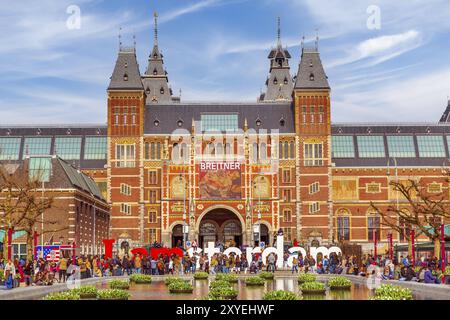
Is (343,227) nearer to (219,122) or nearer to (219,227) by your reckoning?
(219,227)

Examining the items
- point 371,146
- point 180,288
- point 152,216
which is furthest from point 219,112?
point 180,288

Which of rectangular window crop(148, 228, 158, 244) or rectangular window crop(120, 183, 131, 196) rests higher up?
rectangular window crop(120, 183, 131, 196)

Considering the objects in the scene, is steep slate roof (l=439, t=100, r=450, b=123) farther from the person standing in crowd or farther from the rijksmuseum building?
the person standing in crowd

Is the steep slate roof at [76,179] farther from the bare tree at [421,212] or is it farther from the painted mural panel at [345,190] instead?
the painted mural panel at [345,190]

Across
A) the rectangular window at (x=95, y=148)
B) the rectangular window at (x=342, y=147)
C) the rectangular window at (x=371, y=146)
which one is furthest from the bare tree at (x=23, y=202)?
the rectangular window at (x=371, y=146)

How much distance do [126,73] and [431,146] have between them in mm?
39464

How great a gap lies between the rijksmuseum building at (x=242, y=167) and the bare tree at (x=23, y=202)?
67.3ft

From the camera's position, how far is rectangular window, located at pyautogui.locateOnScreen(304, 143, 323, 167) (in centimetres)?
9750

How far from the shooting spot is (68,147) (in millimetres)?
104562

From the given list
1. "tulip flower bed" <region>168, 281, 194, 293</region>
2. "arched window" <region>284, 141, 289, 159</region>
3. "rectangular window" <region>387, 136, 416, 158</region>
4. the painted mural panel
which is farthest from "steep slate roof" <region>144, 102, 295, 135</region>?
"tulip flower bed" <region>168, 281, 194, 293</region>

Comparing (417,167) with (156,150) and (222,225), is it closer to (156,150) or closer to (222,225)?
(222,225)

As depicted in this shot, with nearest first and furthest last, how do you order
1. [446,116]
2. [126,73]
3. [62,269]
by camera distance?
[62,269], [126,73], [446,116]

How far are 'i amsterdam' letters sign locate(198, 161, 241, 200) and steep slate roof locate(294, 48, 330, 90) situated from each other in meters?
13.2

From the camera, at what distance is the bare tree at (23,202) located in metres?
49.8
